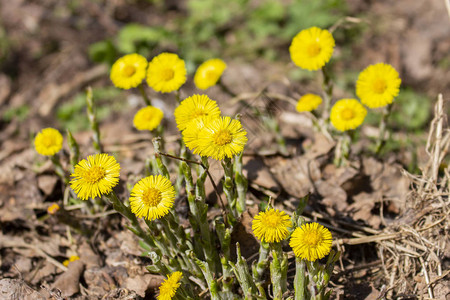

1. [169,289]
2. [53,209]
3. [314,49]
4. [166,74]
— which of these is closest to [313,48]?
[314,49]

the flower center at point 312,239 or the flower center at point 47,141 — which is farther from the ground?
the flower center at point 47,141

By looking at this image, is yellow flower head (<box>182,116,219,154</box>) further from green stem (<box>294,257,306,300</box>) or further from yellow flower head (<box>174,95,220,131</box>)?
green stem (<box>294,257,306,300</box>)

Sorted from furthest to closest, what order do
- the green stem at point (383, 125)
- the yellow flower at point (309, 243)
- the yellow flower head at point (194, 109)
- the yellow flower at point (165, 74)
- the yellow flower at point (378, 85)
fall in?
1. the green stem at point (383, 125)
2. the yellow flower at point (165, 74)
3. the yellow flower at point (378, 85)
4. the yellow flower head at point (194, 109)
5. the yellow flower at point (309, 243)

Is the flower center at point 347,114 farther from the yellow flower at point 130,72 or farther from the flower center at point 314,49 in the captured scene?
the yellow flower at point 130,72

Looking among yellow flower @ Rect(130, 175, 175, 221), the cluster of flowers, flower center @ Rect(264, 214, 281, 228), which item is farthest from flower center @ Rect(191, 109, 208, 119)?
the cluster of flowers

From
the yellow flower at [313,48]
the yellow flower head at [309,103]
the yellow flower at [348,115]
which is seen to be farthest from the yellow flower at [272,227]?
the yellow flower at [313,48]

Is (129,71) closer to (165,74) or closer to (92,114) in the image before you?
(165,74)

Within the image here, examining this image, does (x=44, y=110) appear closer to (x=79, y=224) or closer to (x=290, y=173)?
(x=79, y=224)
